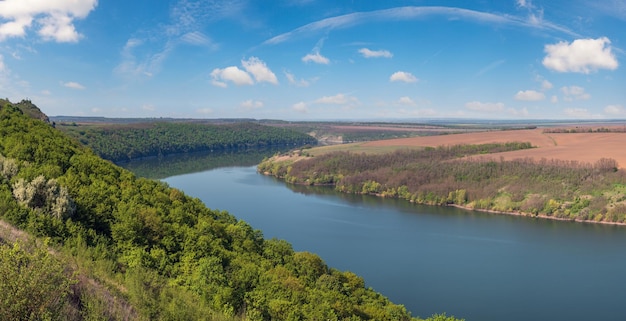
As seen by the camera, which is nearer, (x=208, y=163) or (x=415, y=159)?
(x=415, y=159)

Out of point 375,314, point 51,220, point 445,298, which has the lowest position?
point 445,298

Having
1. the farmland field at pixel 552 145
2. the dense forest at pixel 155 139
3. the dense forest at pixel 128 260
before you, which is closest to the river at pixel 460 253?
the dense forest at pixel 128 260

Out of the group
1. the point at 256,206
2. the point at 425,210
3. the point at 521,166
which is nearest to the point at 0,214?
the point at 256,206

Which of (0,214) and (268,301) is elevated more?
(0,214)

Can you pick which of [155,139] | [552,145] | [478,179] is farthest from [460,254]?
[155,139]

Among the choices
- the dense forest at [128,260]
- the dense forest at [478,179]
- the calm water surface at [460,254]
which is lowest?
the calm water surface at [460,254]

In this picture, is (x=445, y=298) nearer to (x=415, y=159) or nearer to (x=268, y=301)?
(x=268, y=301)

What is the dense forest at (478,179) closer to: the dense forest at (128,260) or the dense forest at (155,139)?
the dense forest at (128,260)

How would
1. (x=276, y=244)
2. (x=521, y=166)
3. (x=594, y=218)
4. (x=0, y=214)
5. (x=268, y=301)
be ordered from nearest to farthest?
(x=0, y=214) < (x=268, y=301) < (x=276, y=244) < (x=594, y=218) < (x=521, y=166)
